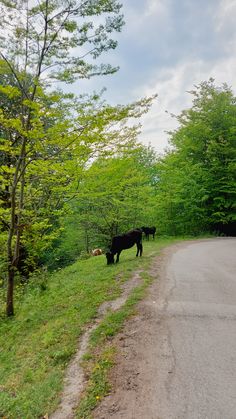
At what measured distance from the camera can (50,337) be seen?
527 cm

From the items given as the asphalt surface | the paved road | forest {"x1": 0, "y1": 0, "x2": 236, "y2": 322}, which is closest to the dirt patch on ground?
the paved road

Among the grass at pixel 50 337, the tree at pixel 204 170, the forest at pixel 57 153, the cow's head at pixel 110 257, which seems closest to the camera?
the grass at pixel 50 337

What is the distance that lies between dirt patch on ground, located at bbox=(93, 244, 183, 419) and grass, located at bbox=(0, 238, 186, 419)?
16 cm

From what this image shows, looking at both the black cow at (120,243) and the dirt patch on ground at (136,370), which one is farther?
the black cow at (120,243)

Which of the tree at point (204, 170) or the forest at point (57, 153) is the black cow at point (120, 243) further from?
the tree at point (204, 170)

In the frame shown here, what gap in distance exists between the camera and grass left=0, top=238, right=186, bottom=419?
3.65 metres

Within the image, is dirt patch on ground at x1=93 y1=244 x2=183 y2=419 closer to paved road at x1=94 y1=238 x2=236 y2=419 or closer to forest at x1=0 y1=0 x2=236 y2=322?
paved road at x1=94 y1=238 x2=236 y2=419

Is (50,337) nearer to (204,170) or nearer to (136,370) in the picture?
(136,370)

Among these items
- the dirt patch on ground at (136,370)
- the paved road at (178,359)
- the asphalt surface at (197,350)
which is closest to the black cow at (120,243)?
the asphalt surface at (197,350)

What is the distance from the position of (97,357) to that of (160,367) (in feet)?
3.33

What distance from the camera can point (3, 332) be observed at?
6.78 metres

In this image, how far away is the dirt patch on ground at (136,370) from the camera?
301 cm

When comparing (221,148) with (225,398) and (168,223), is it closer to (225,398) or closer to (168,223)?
(168,223)

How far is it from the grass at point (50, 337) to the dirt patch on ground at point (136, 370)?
6.4 inches
